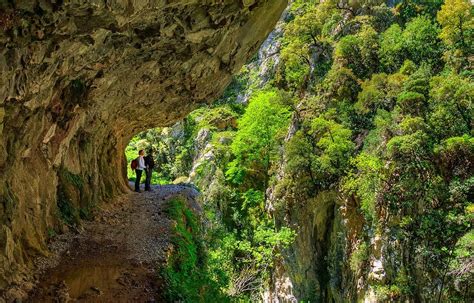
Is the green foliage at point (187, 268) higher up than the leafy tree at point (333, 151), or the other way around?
the green foliage at point (187, 268)

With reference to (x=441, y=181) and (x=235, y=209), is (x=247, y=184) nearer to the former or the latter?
(x=235, y=209)

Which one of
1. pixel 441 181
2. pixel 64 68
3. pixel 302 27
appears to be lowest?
pixel 441 181

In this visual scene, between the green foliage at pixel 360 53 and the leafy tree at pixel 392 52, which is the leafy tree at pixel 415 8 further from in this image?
the green foliage at pixel 360 53

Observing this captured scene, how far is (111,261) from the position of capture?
8273 mm

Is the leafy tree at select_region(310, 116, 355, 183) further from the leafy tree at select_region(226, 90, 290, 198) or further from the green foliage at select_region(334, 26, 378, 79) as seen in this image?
the leafy tree at select_region(226, 90, 290, 198)

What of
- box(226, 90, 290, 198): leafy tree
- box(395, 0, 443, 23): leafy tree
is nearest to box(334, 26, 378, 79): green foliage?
box(395, 0, 443, 23): leafy tree

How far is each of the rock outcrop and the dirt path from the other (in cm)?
49

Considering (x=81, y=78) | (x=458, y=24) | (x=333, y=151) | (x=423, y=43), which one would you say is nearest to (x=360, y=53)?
(x=423, y=43)

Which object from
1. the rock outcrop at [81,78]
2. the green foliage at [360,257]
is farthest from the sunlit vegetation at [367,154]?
the rock outcrop at [81,78]

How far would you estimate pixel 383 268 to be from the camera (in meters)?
20.1

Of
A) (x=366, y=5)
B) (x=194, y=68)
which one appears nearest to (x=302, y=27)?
(x=366, y=5)

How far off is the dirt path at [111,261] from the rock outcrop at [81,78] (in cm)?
49

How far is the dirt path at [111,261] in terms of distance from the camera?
699 cm

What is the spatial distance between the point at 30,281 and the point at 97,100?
4.50 meters
